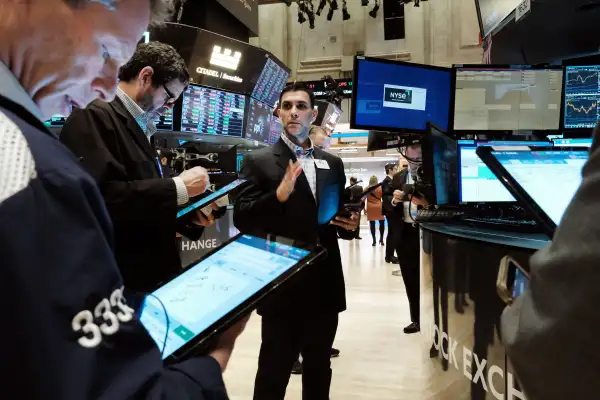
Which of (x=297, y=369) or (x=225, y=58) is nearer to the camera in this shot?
(x=297, y=369)

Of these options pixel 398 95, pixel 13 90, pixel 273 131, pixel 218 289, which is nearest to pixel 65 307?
pixel 13 90

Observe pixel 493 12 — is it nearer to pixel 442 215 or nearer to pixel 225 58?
pixel 442 215

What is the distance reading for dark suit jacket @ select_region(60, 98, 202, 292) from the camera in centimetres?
154

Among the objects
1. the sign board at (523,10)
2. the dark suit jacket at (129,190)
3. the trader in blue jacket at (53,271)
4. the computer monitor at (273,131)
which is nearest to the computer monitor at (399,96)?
the sign board at (523,10)

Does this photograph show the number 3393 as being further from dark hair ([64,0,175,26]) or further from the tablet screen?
dark hair ([64,0,175,26])

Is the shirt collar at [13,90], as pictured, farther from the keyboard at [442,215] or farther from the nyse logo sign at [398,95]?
the nyse logo sign at [398,95]

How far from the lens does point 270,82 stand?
6.67 metres

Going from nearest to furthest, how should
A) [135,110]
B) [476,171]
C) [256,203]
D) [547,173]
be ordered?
[547,173] → [135,110] → [256,203] → [476,171]

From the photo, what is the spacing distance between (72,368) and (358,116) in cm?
246

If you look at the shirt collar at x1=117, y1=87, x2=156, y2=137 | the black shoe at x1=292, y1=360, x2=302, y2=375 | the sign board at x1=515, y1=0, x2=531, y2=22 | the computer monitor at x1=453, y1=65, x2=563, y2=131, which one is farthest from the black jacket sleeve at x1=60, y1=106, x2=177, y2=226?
the sign board at x1=515, y1=0, x2=531, y2=22

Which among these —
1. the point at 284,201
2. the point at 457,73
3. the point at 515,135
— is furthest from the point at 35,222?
the point at 515,135

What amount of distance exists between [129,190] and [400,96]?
1.78 metres

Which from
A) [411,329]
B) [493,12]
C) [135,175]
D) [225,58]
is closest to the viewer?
[135,175]

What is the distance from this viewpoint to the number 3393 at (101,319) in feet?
1.46
